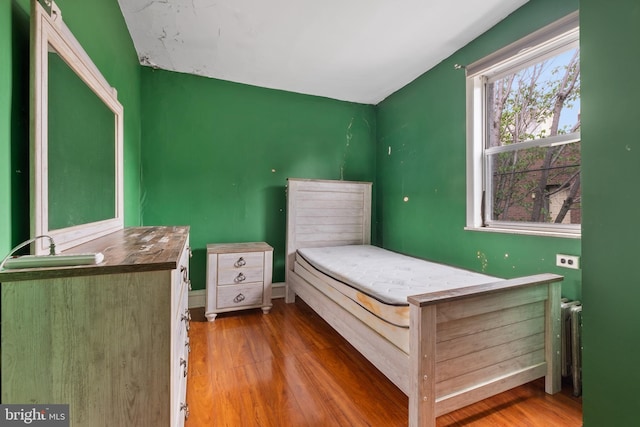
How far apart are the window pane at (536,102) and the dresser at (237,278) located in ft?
7.40

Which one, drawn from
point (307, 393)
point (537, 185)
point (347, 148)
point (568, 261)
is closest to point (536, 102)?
point (537, 185)

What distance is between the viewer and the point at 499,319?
135 cm

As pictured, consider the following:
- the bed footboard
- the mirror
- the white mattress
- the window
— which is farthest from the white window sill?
the mirror

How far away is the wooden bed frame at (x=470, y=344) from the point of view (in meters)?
1.14

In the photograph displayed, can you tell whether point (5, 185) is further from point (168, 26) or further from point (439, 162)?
point (439, 162)

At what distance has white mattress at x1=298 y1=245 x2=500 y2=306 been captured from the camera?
1.49 meters

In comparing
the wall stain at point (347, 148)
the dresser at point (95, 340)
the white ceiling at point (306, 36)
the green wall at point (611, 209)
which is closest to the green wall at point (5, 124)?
the dresser at point (95, 340)

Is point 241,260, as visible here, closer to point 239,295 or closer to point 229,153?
point 239,295

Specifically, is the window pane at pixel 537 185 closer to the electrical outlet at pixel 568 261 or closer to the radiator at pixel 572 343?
the electrical outlet at pixel 568 261

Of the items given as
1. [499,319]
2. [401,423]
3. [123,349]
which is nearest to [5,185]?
[123,349]

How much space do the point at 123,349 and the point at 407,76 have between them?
3071mm

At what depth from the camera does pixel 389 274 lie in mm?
1837

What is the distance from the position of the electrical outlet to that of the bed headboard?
1.81 m

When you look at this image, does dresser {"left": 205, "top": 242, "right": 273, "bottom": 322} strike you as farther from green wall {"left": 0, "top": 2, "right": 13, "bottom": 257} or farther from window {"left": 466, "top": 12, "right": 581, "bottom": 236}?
window {"left": 466, "top": 12, "right": 581, "bottom": 236}
